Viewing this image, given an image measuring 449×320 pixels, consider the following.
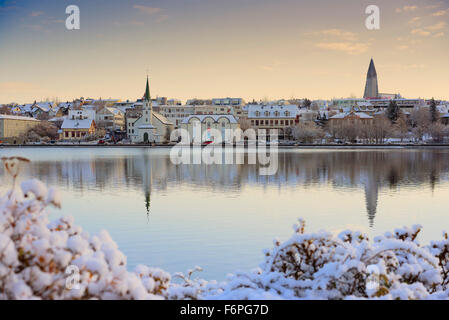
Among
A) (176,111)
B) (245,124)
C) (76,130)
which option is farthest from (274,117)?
(76,130)

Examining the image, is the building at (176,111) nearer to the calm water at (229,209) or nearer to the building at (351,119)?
the building at (351,119)

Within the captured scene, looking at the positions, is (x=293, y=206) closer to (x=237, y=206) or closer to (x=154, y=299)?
(x=237, y=206)

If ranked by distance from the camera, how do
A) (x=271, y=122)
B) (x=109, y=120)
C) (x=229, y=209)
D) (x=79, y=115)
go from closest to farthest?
(x=229, y=209), (x=271, y=122), (x=79, y=115), (x=109, y=120)

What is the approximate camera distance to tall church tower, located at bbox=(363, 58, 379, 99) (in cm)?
15612

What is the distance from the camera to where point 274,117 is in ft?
298

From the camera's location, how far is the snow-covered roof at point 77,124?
290 ft

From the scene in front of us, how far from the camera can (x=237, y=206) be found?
14352mm

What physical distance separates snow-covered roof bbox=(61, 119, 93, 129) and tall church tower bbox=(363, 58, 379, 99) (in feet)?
316

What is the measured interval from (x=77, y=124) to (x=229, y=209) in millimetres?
80634

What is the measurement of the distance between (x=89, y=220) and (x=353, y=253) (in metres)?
9.30

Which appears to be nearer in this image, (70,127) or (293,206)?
(293,206)

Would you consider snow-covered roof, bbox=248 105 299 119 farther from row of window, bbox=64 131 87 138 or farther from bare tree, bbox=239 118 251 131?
row of window, bbox=64 131 87 138

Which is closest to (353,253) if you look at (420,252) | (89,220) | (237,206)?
(420,252)

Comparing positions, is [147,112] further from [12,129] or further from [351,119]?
[351,119]
